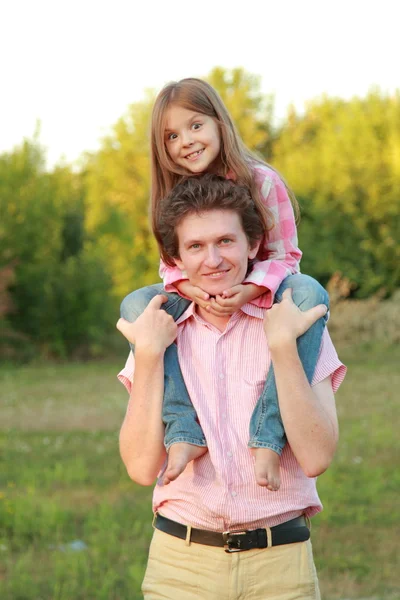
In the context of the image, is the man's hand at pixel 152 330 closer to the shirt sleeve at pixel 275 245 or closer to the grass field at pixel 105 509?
the shirt sleeve at pixel 275 245

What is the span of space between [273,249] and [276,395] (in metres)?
0.65

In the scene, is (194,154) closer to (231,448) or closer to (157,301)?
(157,301)

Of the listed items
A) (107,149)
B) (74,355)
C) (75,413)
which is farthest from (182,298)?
(107,149)

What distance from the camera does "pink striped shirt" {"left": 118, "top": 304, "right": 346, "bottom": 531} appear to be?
259cm

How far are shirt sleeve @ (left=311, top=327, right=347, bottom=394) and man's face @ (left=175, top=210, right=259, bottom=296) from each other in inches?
12.6

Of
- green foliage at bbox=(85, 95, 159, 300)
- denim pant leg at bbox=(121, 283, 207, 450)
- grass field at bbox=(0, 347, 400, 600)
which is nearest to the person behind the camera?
denim pant leg at bbox=(121, 283, 207, 450)

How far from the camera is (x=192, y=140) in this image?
310 centimetres

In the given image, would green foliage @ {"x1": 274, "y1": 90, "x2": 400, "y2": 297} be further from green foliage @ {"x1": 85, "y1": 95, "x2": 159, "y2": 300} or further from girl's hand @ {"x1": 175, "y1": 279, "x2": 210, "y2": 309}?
girl's hand @ {"x1": 175, "y1": 279, "x2": 210, "y2": 309}

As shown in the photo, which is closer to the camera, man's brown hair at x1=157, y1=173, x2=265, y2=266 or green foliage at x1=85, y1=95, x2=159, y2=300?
man's brown hair at x1=157, y1=173, x2=265, y2=266

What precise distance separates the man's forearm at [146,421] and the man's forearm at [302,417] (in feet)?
1.19

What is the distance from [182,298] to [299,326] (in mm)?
458

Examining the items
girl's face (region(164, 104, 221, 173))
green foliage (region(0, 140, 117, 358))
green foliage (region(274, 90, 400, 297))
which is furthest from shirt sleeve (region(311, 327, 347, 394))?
green foliage (region(274, 90, 400, 297))

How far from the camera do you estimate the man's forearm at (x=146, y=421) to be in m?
2.66

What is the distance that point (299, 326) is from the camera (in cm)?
261
